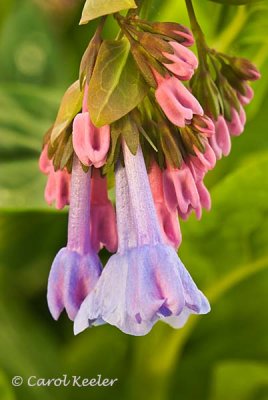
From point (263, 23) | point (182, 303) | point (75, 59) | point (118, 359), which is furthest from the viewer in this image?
point (75, 59)

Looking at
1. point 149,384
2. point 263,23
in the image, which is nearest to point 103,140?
point 263,23

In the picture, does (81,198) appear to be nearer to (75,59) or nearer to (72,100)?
(72,100)

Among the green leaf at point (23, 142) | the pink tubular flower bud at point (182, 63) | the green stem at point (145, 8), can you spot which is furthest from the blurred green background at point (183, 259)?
the pink tubular flower bud at point (182, 63)

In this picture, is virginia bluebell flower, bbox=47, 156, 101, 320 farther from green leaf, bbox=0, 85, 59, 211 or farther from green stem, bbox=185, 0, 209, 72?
green leaf, bbox=0, 85, 59, 211

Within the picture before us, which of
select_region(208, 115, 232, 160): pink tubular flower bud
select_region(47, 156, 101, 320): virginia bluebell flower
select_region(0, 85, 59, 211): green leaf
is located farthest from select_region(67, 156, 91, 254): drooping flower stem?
select_region(0, 85, 59, 211): green leaf

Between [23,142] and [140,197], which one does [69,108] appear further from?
[23,142]

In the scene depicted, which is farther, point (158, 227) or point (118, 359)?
point (118, 359)
